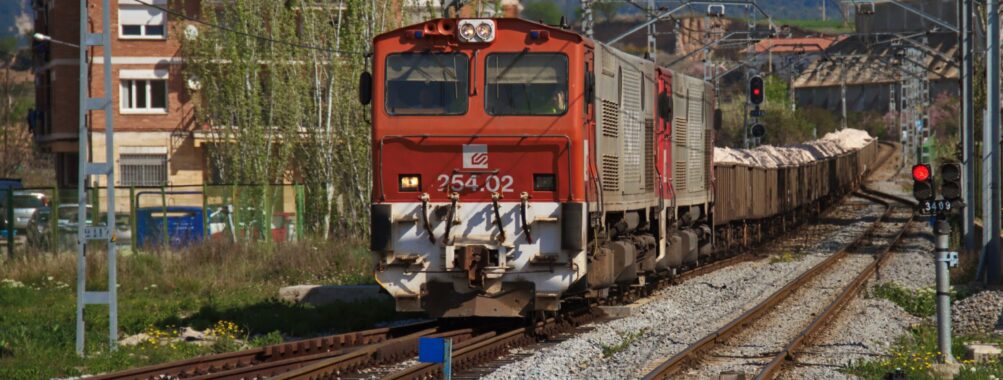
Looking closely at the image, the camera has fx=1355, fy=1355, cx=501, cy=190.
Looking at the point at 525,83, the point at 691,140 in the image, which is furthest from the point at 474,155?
the point at 691,140

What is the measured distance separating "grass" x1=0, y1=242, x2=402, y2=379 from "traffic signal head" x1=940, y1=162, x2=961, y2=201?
725 cm

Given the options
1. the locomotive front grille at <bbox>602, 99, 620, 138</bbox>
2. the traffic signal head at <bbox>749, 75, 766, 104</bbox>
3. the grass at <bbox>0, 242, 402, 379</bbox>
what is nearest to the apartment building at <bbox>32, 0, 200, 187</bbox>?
the traffic signal head at <bbox>749, 75, 766, 104</bbox>

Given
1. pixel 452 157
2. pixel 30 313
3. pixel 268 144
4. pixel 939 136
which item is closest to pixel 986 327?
pixel 452 157

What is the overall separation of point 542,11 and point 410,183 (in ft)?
81.8

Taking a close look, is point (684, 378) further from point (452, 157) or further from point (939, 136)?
point (939, 136)

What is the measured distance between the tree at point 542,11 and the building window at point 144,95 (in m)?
12.9

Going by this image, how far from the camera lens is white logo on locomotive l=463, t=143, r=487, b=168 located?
14680mm

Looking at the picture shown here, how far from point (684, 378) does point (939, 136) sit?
8757 centimetres

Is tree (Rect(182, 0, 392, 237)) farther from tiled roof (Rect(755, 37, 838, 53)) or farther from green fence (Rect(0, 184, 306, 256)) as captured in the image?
tiled roof (Rect(755, 37, 838, 53))

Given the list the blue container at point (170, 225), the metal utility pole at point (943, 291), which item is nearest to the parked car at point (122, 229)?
the blue container at point (170, 225)

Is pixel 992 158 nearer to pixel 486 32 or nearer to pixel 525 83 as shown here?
pixel 525 83

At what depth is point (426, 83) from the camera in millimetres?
14938

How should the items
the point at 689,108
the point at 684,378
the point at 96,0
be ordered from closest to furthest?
the point at 684,378
the point at 689,108
the point at 96,0

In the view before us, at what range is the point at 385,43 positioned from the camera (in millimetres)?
14953
